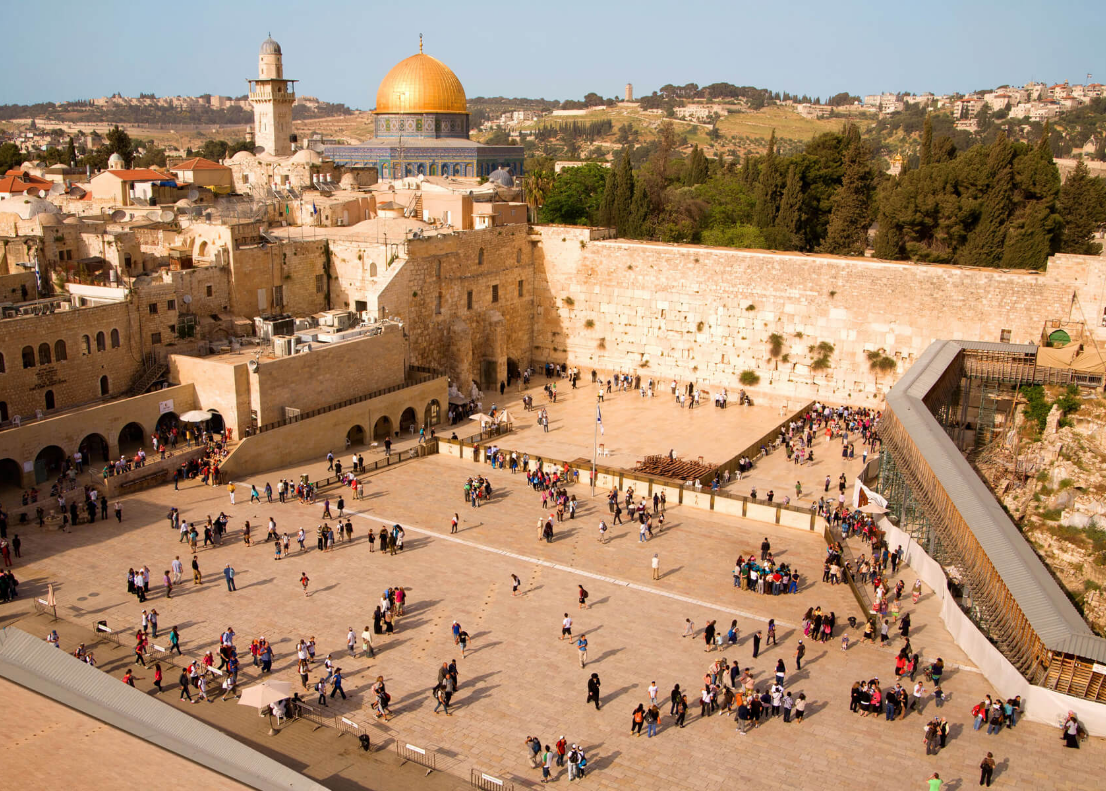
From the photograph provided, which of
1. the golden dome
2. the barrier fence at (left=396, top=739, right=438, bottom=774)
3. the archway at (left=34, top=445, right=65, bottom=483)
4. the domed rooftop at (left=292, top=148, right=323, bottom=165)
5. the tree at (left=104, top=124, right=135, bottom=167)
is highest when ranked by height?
the golden dome

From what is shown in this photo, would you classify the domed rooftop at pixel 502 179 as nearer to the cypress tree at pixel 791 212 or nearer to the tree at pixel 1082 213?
the cypress tree at pixel 791 212

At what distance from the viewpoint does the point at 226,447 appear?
76.0 feet

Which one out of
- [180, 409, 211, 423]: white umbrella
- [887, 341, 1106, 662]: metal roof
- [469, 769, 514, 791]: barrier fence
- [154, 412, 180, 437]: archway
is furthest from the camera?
[154, 412, 180, 437]: archway

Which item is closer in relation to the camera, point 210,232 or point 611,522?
point 611,522

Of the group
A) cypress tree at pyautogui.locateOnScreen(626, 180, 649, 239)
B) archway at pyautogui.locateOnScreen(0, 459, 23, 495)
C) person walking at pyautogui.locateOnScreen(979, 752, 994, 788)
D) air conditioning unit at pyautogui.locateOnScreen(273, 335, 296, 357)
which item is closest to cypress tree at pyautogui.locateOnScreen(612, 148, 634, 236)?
cypress tree at pyautogui.locateOnScreen(626, 180, 649, 239)

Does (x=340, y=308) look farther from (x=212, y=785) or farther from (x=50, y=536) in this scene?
(x=212, y=785)

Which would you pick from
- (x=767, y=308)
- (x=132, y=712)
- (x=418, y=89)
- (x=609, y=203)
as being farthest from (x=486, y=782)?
(x=418, y=89)

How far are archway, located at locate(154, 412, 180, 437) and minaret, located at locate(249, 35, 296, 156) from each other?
134 ft

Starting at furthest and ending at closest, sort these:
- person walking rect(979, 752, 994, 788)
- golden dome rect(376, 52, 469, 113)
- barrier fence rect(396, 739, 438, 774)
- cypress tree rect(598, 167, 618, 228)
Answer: golden dome rect(376, 52, 469, 113), cypress tree rect(598, 167, 618, 228), barrier fence rect(396, 739, 438, 774), person walking rect(979, 752, 994, 788)

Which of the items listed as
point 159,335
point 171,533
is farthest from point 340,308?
point 171,533

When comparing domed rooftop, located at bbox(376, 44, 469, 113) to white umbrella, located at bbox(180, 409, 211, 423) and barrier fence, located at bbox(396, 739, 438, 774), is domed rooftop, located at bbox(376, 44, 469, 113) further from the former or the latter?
barrier fence, located at bbox(396, 739, 438, 774)

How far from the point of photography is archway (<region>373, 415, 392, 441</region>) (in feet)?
89.8

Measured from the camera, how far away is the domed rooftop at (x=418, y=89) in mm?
54406

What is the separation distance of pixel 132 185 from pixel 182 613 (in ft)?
97.4
